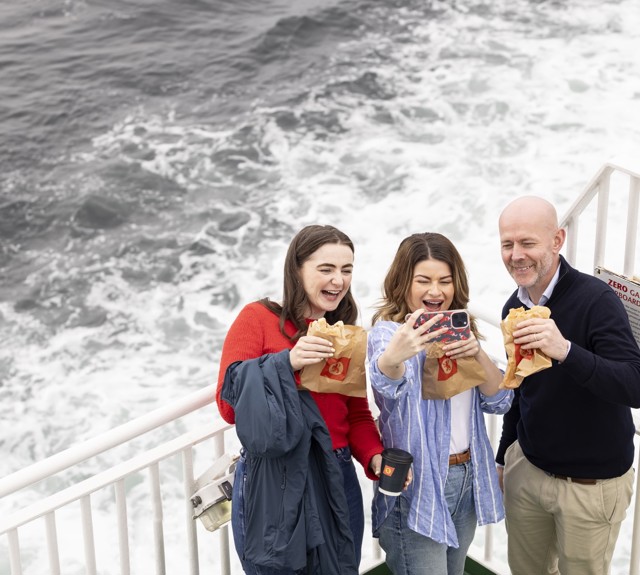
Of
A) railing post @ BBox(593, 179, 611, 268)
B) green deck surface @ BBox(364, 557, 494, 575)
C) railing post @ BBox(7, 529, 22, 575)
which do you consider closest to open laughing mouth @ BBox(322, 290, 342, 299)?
railing post @ BBox(593, 179, 611, 268)

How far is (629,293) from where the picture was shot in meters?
2.94

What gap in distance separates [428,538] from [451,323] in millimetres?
661

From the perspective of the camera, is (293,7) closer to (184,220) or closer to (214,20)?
(214,20)


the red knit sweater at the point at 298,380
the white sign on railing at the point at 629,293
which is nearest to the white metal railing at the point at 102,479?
the red knit sweater at the point at 298,380

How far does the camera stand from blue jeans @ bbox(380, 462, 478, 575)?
2756mm

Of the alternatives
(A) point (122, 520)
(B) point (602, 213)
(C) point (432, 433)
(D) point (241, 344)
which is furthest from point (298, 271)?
(B) point (602, 213)

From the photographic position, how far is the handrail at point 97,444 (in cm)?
258

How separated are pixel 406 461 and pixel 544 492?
0.57 m

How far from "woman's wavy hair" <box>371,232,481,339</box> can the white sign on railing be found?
518 mm

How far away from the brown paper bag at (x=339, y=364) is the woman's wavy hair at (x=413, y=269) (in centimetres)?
18

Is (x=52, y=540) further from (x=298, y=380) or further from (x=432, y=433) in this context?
(x=432, y=433)

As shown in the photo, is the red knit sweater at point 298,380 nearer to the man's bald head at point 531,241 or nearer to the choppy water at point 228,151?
the man's bald head at point 531,241

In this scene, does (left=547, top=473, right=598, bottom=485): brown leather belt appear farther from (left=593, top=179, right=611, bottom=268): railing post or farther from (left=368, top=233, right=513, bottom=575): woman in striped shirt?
(left=593, top=179, right=611, bottom=268): railing post

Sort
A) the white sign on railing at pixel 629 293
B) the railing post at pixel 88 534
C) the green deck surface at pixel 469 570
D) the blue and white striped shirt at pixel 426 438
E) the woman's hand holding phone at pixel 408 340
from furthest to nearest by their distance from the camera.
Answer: the green deck surface at pixel 469 570 < the white sign on railing at pixel 629 293 < the railing post at pixel 88 534 < the blue and white striped shirt at pixel 426 438 < the woman's hand holding phone at pixel 408 340
